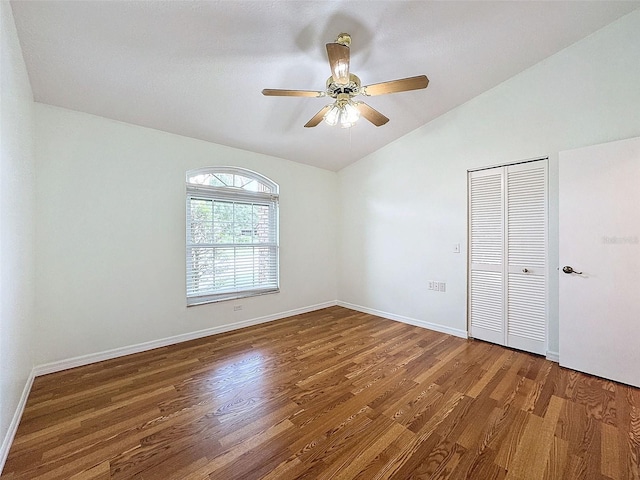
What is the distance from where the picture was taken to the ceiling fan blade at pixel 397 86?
2.00 m

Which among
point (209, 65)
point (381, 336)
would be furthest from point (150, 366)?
point (209, 65)

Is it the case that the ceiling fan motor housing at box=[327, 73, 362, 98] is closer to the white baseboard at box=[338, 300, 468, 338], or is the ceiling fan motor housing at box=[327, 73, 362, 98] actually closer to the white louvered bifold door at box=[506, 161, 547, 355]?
the white louvered bifold door at box=[506, 161, 547, 355]

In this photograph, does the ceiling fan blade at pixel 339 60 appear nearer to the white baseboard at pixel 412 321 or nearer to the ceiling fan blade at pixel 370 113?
the ceiling fan blade at pixel 370 113

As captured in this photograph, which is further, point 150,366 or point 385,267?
point 385,267

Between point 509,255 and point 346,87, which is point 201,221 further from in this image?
point 509,255

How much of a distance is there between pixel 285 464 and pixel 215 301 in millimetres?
2446

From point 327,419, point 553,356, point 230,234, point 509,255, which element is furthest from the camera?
point 230,234

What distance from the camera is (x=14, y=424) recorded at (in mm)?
1757

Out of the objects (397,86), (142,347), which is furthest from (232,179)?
(397,86)

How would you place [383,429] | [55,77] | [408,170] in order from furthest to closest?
1. [408,170]
2. [55,77]
3. [383,429]

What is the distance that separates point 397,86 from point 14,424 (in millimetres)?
3611

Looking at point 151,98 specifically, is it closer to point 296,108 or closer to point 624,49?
point 296,108

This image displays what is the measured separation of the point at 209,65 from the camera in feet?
7.57

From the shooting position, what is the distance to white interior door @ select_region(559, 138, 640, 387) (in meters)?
2.28
